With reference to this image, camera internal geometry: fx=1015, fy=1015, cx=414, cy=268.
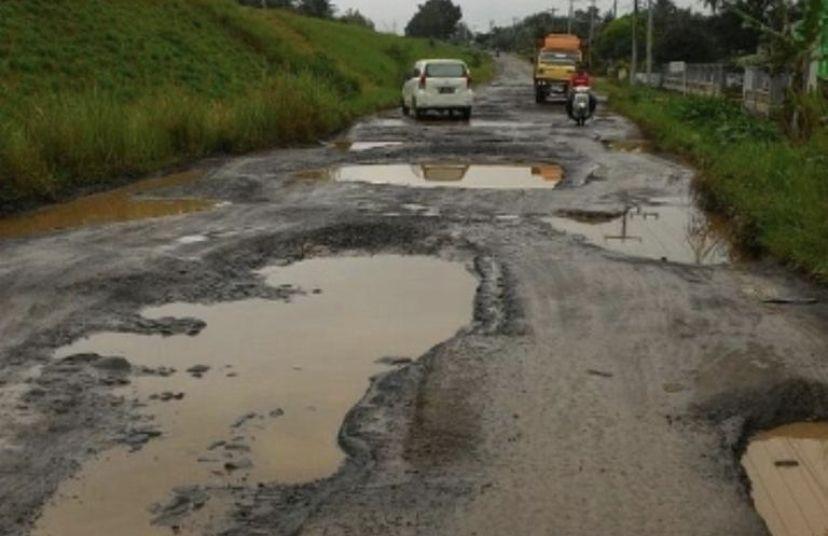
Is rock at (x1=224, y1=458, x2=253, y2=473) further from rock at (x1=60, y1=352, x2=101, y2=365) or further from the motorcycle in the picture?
the motorcycle

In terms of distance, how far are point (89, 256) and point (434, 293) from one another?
333cm

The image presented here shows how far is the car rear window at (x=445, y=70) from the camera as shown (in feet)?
98.3

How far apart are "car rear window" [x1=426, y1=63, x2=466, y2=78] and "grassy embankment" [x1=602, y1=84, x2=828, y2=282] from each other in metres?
8.70

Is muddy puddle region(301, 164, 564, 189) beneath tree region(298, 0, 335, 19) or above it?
beneath

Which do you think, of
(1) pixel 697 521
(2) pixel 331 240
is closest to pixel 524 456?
(1) pixel 697 521

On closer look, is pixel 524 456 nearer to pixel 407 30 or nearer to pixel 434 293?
pixel 434 293

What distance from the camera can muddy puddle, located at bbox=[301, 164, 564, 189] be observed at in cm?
1454

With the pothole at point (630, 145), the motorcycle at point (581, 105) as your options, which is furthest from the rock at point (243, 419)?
the motorcycle at point (581, 105)

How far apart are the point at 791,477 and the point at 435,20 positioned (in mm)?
126802

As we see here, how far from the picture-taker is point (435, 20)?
418 feet

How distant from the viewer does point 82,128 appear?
48.6 ft

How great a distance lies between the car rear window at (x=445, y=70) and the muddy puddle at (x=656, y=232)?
711 inches

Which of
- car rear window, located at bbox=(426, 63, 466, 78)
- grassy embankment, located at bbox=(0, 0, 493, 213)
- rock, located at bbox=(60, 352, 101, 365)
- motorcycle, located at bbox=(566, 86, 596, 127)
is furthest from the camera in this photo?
car rear window, located at bbox=(426, 63, 466, 78)

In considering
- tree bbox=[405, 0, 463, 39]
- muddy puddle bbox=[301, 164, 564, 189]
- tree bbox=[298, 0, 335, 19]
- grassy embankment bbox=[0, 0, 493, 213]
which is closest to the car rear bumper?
grassy embankment bbox=[0, 0, 493, 213]
